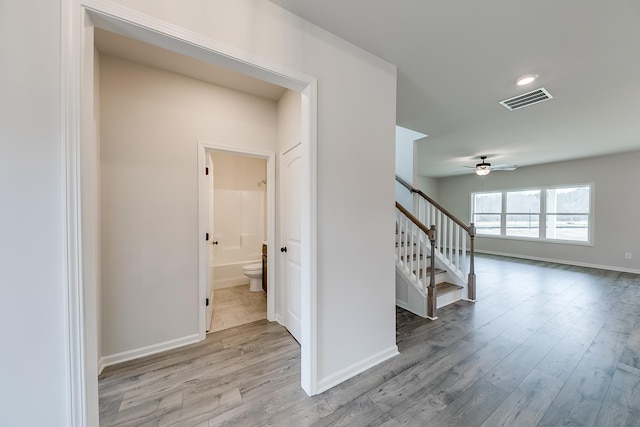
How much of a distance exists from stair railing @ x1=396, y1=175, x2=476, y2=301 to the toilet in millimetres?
2874

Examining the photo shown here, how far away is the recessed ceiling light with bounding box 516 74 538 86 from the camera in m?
2.21

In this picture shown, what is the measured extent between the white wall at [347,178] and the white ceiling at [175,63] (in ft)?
3.10

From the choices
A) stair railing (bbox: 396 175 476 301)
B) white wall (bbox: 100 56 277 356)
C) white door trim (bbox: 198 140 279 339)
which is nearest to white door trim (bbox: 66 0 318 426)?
white wall (bbox: 100 56 277 356)

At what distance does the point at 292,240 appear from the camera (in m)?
2.47

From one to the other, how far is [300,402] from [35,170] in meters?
1.96

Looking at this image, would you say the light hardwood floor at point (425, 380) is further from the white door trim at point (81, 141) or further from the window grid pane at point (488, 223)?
the window grid pane at point (488, 223)

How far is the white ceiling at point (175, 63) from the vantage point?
1871 mm

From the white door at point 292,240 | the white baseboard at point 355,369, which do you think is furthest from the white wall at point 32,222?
the white door at point 292,240

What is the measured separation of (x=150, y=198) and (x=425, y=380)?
9.43 feet

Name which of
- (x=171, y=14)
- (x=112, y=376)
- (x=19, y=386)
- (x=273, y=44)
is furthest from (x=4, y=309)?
(x=273, y=44)

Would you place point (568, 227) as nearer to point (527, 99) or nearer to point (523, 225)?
point (523, 225)

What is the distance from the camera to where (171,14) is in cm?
122

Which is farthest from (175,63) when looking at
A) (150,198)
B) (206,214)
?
(206,214)

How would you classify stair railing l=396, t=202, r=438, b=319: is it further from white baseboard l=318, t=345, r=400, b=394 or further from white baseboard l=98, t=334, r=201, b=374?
white baseboard l=98, t=334, r=201, b=374
